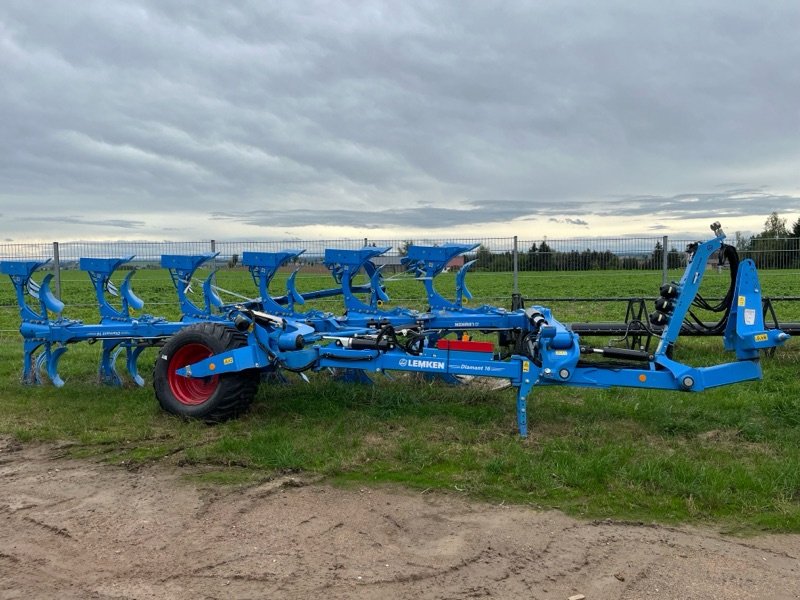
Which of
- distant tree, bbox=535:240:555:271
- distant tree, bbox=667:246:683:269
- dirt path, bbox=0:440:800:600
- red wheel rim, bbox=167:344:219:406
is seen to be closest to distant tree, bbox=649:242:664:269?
distant tree, bbox=667:246:683:269

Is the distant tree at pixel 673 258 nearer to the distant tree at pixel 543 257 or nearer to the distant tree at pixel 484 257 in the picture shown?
the distant tree at pixel 543 257

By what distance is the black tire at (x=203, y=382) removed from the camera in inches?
241

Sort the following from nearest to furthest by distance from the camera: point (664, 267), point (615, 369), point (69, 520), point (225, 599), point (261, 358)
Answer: point (225, 599) → point (69, 520) → point (615, 369) → point (261, 358) → point (664, 267)

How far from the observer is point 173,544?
3.83 metres

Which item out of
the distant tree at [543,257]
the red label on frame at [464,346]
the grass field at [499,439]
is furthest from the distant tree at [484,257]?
the red label on frame at [464,346]

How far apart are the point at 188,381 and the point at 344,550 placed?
362 centimetres

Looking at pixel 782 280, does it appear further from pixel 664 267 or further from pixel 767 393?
pixel 767 393

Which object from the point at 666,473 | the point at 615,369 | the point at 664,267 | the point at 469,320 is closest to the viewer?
the point at 666,473

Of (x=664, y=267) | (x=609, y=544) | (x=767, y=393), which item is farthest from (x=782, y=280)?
(x=609, y=544)

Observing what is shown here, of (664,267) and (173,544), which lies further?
(664,267)

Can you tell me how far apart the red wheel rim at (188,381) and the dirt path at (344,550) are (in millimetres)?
1913

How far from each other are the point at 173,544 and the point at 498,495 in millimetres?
2057

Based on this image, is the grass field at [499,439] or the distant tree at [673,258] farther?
the distant tree at [673,258]

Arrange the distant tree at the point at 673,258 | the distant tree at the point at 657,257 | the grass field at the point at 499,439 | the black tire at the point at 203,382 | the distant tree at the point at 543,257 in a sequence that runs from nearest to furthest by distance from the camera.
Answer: the grass field at the point at 499,439, the black tire at the point at 203,382, the distant tree at the point at 673,258, the distant tree at the point at 657,257, the distant tree at the point at 543,257
